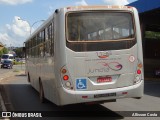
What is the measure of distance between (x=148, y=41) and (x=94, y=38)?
29.2m

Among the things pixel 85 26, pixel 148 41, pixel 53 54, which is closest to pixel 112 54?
pixel 85 26

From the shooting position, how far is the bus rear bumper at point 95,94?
910cm

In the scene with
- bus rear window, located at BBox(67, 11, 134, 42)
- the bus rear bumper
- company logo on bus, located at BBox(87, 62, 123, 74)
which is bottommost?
the bus rear bumper

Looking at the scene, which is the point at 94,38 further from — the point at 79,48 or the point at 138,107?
the point at 138,107

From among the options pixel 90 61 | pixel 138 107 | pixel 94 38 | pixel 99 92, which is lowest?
pixel 138 107

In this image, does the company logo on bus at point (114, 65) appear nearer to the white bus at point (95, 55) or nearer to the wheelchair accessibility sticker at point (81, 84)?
the white bus at point (95, 55)

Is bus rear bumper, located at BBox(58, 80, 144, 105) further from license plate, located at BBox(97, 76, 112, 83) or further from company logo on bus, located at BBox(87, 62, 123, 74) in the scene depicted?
company logo on bus, located at BBox(87, 62, 123, 74)

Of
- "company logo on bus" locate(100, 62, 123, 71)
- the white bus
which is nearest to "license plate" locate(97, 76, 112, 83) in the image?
the white bus

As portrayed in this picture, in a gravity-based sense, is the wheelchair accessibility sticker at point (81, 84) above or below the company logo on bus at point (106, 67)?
below


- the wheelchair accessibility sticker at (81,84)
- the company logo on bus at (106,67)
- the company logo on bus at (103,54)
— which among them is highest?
the company logo on bus at (103,54)

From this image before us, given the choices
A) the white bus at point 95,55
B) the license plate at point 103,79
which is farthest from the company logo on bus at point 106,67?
→ the license plate at point 103,79

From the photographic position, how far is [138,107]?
12117 millimetres

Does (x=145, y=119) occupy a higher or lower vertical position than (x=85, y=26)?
lower

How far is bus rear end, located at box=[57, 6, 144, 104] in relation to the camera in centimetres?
922
